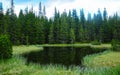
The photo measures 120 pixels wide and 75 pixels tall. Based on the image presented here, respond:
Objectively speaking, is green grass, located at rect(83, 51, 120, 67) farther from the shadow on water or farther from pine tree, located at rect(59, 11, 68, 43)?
pine tree, located at rect(59, 11, 68, 43)

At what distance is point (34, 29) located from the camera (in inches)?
3701

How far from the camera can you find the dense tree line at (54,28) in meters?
84.4

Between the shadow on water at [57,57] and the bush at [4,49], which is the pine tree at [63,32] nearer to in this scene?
the shadow on water at [57,57]

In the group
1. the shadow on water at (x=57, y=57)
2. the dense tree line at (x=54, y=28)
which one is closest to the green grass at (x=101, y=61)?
the shadow on water at (x=57, y=57)

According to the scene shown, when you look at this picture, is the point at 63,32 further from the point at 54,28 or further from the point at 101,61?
the point at 101,61

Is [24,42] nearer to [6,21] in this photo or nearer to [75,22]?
[6,21]

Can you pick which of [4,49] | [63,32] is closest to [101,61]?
[4,49]

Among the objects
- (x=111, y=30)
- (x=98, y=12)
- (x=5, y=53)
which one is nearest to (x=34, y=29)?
(x=111, y=30)

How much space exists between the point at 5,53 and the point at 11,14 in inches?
2247

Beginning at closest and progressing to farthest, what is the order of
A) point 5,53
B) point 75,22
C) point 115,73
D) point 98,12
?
point 115,73 < point 5,53 < point 75,22 < point 98,12

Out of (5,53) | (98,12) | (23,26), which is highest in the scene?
(98,12)

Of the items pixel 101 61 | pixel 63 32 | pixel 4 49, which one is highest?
pixel 63 32

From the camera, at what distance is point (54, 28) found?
338 feet

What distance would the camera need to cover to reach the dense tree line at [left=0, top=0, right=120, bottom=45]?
277 ft
